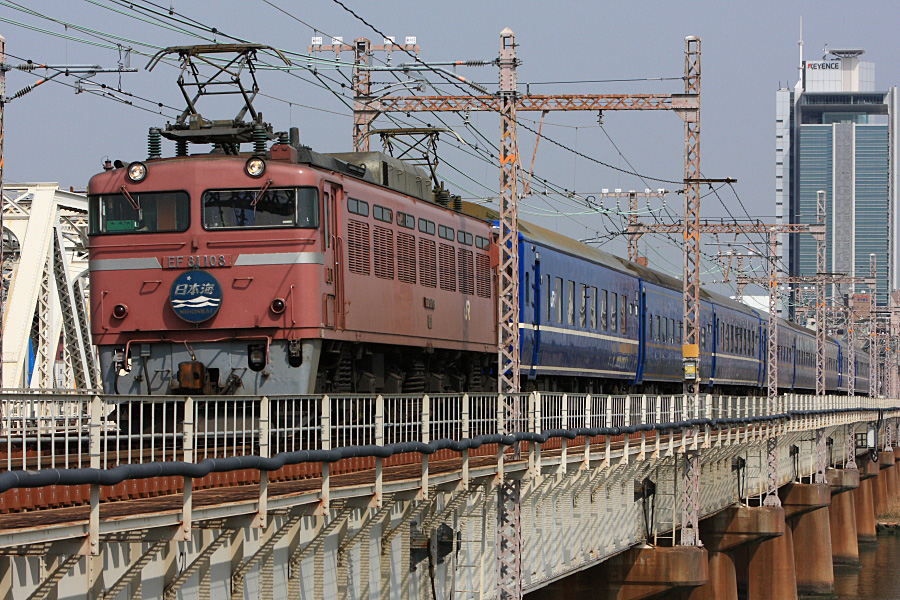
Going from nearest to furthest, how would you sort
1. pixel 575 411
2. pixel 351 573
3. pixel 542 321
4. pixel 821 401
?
pixel 351 573 → pixel 575 411 → pixel 542 321 → pixel 821 401

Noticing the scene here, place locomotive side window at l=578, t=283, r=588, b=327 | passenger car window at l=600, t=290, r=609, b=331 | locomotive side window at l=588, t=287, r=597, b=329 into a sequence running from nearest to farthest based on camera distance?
locomotive side window at l=578, t=283, r=588, b=327 → locomotive side window at l=588, t=287, r=597, b=329 → passenger car window at l=600, t=290, r=609, b=331

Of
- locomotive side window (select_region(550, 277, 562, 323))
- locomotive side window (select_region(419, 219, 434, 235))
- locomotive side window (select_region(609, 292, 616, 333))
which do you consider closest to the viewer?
locomotive side window (select_region(419, 219, 434, 235))

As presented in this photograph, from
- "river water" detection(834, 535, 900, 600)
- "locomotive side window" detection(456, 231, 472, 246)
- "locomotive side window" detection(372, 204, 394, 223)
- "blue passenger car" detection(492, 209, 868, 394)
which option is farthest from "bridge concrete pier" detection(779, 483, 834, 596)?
"locomotive side window" detection(372, 204, 394, 223)

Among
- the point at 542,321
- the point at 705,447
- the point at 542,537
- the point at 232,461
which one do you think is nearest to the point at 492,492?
the point at 542,537

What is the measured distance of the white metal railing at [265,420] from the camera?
1117 cm

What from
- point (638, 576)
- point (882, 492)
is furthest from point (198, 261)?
point (882, 492)

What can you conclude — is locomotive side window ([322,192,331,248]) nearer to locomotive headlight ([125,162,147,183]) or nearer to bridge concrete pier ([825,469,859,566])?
locomotive headlight ([125,162,147,183])

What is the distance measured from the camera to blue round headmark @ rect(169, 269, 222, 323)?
61.2ft

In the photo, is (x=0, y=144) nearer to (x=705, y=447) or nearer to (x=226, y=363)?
(x=226, y=363)

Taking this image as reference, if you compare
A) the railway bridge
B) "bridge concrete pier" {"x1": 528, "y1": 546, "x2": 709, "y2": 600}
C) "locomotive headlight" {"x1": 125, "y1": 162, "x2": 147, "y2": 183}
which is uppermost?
"locomotive headlight" {"x1": 125, "y1": 162, "x2": 147, "y2": 183}

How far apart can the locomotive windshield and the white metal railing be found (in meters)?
2.62

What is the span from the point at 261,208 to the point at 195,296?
1546 mm

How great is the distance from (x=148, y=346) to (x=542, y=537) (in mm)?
7021

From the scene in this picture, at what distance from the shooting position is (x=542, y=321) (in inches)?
1164
